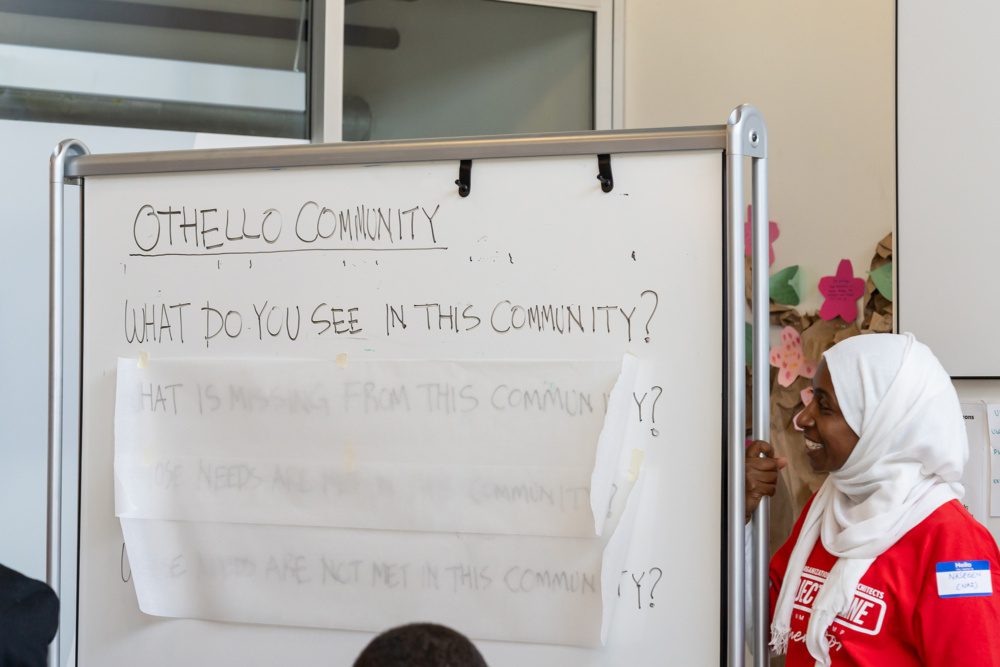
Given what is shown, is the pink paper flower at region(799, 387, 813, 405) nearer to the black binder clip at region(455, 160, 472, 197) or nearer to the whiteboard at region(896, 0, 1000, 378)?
the whiteboard at region(896, 0, 1000, 378)

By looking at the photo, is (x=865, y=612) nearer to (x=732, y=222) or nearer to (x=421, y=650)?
(x=732, y=222)

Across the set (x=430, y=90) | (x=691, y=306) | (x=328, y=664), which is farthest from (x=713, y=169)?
(x=430, y=90)

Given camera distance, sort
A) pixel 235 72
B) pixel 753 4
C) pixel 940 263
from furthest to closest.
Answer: pixel 235 72, pixel 753 4, pixel 940 263

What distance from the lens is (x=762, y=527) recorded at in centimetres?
147

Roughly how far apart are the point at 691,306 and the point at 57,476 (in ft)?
3.55

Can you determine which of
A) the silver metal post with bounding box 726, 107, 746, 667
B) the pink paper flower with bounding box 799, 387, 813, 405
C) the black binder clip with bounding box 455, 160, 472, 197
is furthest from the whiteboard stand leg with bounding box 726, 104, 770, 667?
the pink paper flower with bounding box 799, 387, 813, 405

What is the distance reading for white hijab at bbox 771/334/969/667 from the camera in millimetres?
1426

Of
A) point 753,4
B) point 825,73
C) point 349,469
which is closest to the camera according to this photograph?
point 349,469

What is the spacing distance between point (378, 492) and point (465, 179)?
0.51 m

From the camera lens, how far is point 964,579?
4.38 ft

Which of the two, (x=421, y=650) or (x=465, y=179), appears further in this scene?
(x=465, y=179)

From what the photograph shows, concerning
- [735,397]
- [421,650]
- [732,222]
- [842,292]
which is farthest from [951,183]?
[421,650]

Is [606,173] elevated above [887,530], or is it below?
above

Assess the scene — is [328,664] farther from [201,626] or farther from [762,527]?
[762,527]
